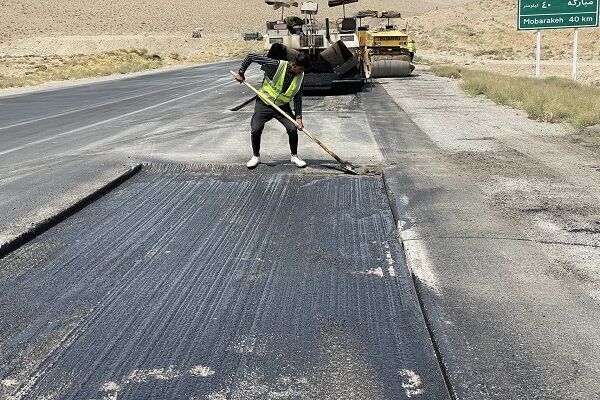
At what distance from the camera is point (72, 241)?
556 cm

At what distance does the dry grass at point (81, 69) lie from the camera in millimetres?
30891

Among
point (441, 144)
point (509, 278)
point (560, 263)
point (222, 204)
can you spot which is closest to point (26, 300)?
point (222, 204)

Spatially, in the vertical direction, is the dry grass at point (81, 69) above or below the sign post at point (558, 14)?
below

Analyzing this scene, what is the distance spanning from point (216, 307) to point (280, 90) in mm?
4869

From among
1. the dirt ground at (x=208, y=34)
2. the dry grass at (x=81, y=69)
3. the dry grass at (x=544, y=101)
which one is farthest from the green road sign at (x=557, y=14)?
the dry grass at (x=81, y=69)

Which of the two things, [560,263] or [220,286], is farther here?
[560,263]

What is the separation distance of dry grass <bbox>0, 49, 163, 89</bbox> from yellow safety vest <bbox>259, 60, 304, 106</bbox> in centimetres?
2308

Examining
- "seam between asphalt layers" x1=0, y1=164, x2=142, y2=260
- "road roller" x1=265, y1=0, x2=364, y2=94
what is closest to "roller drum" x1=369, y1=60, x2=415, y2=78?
"road roller" x1=265, y1=0, x2=364, y2=94

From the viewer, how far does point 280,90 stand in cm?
842

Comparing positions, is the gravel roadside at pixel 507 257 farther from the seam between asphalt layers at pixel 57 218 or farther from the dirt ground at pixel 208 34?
the dirt ground at pixel 208 34

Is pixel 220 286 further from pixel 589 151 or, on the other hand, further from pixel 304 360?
pixel 589 151

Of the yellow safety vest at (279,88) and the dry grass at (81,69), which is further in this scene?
the dry grass at (81,69)

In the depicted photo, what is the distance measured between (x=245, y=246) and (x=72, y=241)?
63.5 inches

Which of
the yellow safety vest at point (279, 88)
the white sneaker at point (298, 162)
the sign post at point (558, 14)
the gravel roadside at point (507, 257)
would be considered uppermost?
the sign post at point (558, 14)
